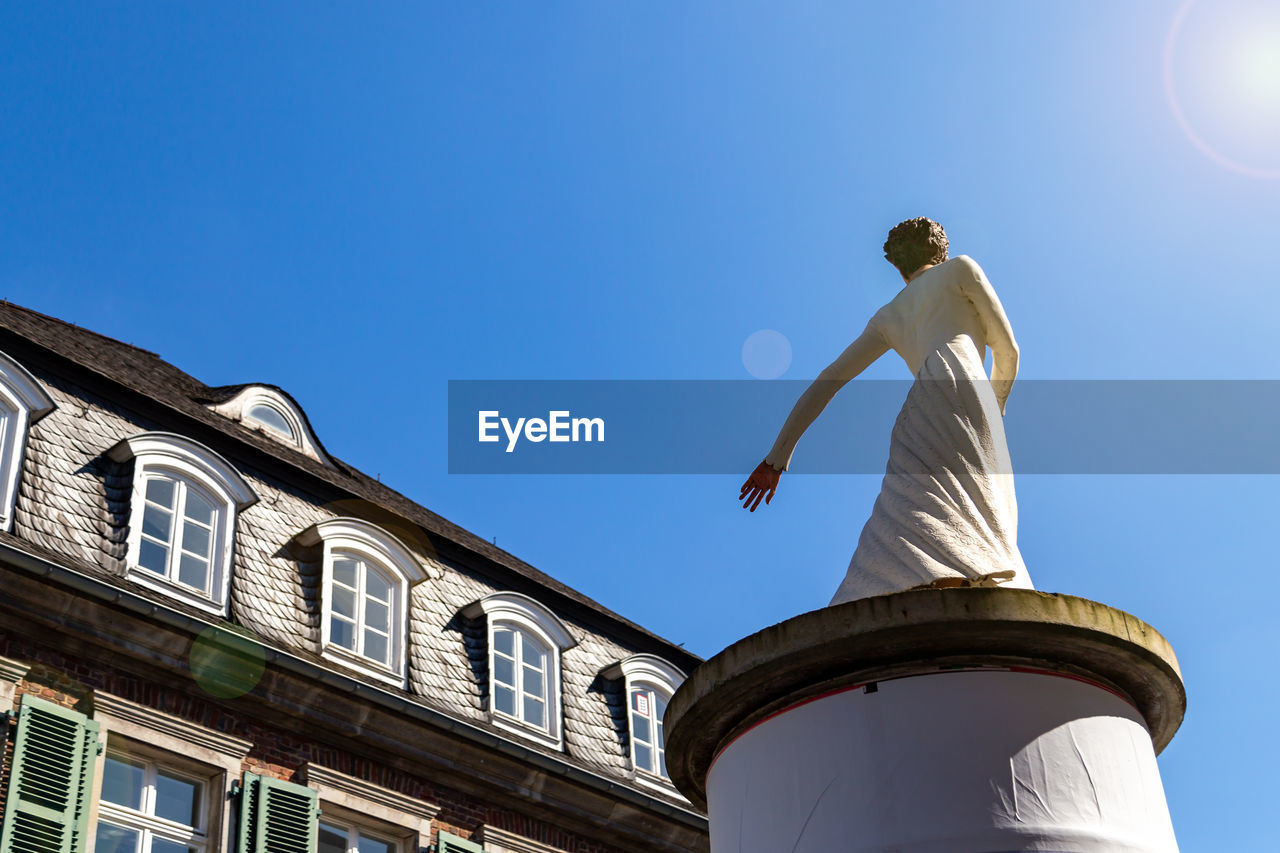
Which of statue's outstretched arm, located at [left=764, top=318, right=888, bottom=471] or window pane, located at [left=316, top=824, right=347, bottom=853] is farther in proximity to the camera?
window pane, located at [left=316, top=824, right=347, bottom=853]

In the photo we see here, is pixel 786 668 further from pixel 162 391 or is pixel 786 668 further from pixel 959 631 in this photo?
pixel 162 391

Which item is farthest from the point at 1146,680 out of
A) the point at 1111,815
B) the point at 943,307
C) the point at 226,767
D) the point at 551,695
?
the point at 551,695

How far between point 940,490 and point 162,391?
12226 millimetres

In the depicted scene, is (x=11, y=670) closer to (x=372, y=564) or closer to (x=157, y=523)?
(x=157, y=523)

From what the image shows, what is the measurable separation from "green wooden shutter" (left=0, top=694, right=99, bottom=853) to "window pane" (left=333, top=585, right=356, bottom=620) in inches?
141

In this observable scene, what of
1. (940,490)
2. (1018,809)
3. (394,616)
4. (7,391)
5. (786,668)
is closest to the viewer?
(1018,809)

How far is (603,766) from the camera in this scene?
57.0ft

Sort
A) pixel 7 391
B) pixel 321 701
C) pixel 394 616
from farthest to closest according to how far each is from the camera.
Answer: pixel 394 616
pixel 321 701
pixel 7 391

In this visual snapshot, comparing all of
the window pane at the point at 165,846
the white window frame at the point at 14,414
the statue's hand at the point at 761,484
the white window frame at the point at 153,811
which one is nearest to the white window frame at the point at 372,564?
the white window frame at the point at 153,811

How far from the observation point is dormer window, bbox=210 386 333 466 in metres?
18.2

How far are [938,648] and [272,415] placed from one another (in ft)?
47.2

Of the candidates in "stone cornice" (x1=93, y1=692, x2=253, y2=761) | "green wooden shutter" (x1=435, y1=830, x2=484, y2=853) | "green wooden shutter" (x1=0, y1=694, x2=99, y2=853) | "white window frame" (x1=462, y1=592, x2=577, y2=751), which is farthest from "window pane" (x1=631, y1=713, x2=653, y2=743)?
"green wooden shutter" (x1=0, y1=694, x2=99, y2=853)

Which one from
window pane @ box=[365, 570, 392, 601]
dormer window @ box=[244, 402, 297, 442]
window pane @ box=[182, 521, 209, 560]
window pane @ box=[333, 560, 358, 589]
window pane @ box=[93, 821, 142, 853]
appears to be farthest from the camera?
dormer window @ box=[244, 402, 297, 442]

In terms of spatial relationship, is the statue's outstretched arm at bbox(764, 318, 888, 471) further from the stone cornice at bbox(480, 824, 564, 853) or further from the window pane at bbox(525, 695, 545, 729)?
the window pane at bbox(525, 695, 545, 729)
